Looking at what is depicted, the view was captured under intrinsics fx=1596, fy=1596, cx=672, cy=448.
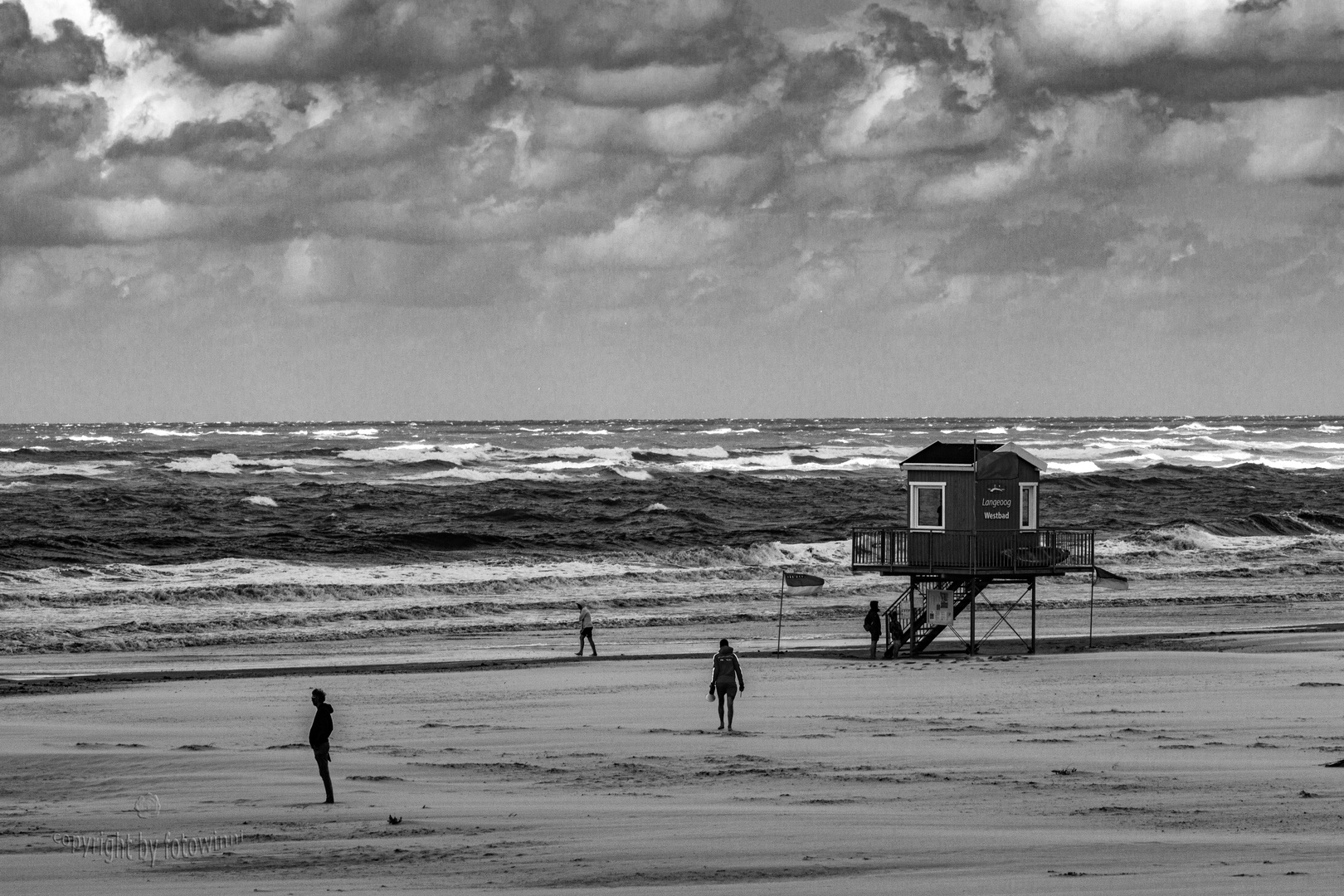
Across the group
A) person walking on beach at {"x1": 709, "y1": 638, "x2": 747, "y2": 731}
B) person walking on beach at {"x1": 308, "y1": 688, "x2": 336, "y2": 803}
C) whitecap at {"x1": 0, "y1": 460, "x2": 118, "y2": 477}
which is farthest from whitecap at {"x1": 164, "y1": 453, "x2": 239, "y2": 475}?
person walking on beach at {"x1": 308, "y1": 688, "x2": 336, "y2": 803}

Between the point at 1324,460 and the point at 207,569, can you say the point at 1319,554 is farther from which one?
the point at 1324,460

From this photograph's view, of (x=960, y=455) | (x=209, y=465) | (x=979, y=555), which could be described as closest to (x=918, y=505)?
(x=960, y=455)

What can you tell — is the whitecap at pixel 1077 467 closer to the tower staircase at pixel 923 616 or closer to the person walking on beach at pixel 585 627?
the tower staircase at pixel 923 616

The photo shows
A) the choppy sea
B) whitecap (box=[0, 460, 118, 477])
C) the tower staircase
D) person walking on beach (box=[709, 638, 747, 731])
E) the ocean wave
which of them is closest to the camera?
person walking on beach (box=[709, 638, 747, 731])

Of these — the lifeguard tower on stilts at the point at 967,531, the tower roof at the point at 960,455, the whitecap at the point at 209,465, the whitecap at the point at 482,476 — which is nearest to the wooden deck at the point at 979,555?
the lifeguard tower on stilts at the point at 967,531

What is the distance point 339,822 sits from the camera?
A: 1585cm

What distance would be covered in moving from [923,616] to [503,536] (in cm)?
2693

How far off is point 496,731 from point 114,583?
25.0m

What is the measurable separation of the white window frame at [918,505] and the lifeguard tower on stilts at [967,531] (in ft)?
0.06

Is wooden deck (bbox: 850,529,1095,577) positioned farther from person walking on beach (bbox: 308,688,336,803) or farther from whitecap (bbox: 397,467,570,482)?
whitecap (bbox: 397,467,570,482)

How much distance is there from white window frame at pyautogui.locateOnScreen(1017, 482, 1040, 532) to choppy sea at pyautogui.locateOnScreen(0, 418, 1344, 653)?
9165 mm

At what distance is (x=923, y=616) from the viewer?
33344 mm

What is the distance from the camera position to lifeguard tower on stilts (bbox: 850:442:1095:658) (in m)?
32.6

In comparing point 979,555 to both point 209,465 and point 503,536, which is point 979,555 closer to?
point 503,536
